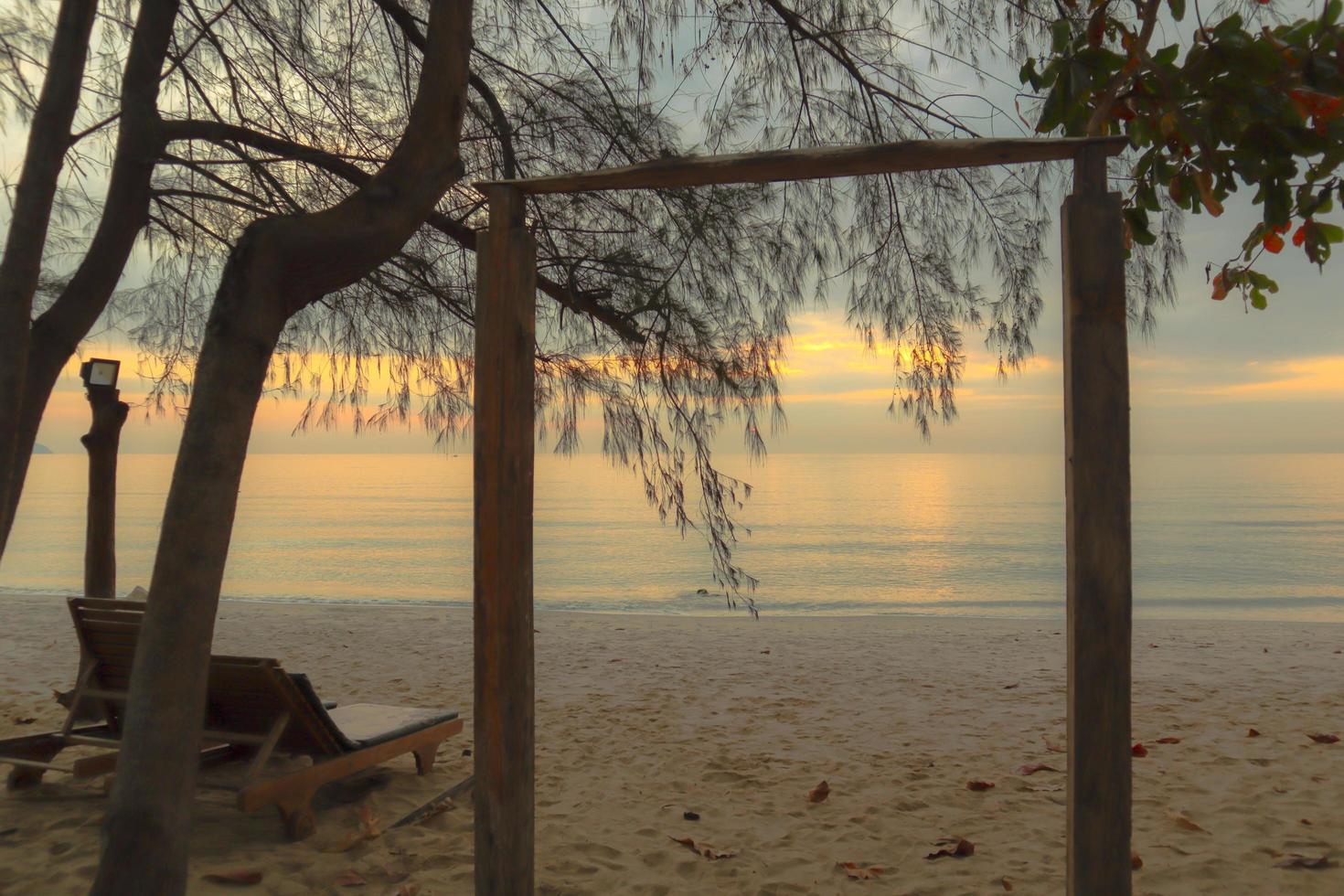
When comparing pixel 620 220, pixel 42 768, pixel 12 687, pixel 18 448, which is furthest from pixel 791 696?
pixel 12 687

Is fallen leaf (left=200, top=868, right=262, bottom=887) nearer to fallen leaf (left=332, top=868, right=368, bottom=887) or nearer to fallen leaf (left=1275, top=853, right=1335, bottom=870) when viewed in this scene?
fallen leaf (left=332, top=868, right=368, bottom=887)

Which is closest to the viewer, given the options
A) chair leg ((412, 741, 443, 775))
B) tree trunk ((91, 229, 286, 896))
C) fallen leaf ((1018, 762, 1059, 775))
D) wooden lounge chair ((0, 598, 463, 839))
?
tree trunk ((91, 229, 286, 896))

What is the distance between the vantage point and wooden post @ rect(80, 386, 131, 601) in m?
5.32

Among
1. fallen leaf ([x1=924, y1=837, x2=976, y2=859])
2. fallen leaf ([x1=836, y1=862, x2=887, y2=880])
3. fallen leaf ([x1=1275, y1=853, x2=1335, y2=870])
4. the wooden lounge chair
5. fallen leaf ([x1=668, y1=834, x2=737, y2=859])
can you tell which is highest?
the wooden lounge chair

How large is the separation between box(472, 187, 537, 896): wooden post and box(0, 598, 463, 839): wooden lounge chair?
53.6 inches

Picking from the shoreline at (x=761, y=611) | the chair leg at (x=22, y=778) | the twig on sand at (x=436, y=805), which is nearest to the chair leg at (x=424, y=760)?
the twig on sand at (x=436, y=805)

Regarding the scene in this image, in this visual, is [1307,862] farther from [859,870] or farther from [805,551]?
[805,551]

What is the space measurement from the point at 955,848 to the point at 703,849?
97 centimetres

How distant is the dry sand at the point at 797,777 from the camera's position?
3.63 meters

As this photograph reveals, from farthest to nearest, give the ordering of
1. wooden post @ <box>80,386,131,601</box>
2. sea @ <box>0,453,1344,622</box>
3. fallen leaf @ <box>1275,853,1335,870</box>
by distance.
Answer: sea @ <box>0,453,1344,622</box> < wooden post @ <box>80,386,131,601</box> < fallen leaf @ <box>1275,853,1335,870</box>

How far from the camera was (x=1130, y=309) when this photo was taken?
4410 mm

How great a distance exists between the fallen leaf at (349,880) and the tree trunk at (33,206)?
1744 millimetres

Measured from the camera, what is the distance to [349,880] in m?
3.47

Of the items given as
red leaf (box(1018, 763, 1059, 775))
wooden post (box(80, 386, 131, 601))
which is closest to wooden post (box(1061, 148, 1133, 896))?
red leaf (box(1018, 763, 1059, 775))
